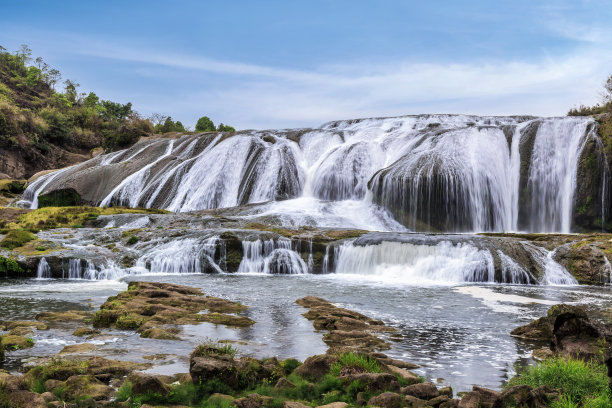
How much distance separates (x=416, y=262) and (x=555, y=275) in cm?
551

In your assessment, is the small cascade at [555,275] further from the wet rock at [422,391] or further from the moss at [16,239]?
the moss at [16,239]

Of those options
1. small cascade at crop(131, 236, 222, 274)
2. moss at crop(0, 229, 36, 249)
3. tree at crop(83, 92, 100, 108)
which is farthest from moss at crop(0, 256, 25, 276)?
tree at crop(83, 92, 100, 108)

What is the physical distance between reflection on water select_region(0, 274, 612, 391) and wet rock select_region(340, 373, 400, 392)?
1223mm


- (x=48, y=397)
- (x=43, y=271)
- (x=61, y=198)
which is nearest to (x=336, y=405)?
(x=48, y=397)

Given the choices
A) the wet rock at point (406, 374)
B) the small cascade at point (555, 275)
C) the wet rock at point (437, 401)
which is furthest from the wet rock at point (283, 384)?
the small cascade at point (555, 275)

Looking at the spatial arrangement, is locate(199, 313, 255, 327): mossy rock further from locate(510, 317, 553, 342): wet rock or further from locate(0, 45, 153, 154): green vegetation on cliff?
locate(0, 45, 153, 154): green vegetation on cliff

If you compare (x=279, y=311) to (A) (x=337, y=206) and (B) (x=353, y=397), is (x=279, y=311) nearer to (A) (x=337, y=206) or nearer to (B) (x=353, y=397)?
(B) (x=353, y=397)

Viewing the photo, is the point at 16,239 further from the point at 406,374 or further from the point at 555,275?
the point at 555,275

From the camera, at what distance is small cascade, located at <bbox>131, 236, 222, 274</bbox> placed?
23.8m

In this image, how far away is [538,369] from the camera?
7.33m

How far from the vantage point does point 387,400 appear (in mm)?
6582

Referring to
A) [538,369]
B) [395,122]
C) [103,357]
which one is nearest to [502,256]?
[538,369]

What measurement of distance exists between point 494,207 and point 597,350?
27057mm

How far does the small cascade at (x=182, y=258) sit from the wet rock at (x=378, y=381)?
1744 cm
